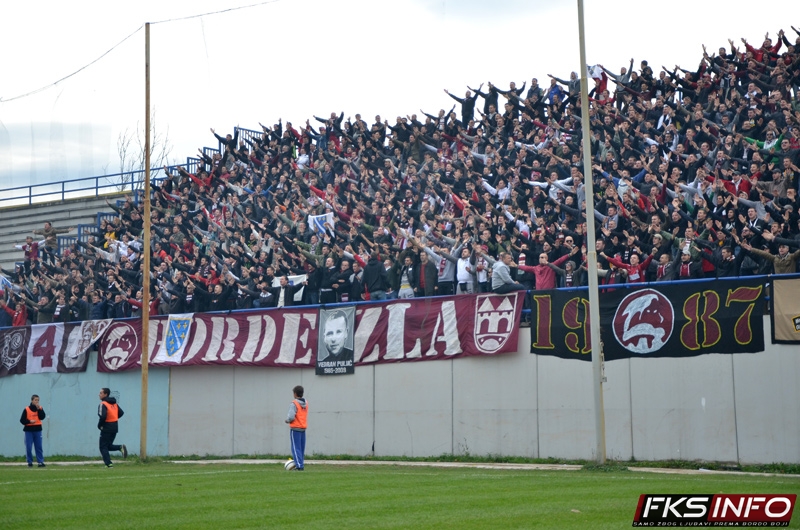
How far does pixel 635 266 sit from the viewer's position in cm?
2227

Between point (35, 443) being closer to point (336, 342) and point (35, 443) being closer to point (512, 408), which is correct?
point (336, 342)

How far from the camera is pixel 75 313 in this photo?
33.5 meters

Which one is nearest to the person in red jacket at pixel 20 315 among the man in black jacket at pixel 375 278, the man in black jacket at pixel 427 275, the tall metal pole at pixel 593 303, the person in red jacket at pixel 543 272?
the man in black jacket at pixel 375 278

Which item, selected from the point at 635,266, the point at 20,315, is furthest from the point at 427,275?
the point at 20,315

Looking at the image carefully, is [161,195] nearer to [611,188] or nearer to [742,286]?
[611,188]

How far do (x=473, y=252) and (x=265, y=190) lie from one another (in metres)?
11.9

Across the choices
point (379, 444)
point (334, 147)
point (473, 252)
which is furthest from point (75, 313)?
point (473, 252)

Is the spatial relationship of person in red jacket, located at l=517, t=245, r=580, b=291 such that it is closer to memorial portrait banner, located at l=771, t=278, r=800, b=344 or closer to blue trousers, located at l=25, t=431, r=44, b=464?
memorial portrait banner, located at l=771, t=278, r=800, b=344

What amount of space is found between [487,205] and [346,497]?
40.5 feet

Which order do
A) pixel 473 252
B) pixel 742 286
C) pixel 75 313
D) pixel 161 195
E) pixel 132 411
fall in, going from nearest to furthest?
pixel 742 286 → pixel 473 252 → pixel 132 411 → pixel 75 313 → pixel 161 195

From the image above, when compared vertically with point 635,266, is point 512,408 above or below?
below

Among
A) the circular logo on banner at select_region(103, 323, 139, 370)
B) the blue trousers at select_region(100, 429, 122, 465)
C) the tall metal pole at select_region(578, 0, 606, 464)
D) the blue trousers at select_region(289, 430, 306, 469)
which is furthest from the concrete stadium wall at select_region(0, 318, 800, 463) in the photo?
the blue trousers at select_region(289, 430, 306, 469)

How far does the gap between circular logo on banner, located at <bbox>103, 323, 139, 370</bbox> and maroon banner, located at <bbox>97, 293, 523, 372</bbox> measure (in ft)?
0.10

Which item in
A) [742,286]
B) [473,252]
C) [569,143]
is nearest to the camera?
[742,286]
